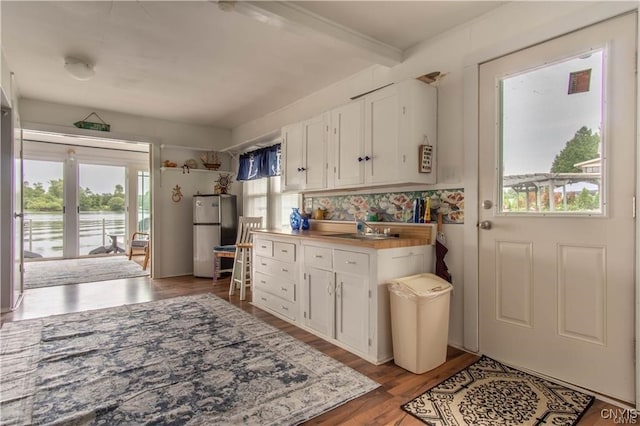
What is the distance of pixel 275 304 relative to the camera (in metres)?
3.44

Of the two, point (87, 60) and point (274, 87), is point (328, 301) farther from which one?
point (87, 60)

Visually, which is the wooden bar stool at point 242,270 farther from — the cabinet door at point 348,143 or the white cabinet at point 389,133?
the white cabinet at point 389,133

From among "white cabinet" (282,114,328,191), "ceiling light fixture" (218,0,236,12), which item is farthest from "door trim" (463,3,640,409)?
"ceiling light fixture" (218,0,236,12)

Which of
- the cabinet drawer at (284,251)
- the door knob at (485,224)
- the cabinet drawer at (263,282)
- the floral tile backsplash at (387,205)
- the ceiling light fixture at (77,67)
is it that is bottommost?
the cabinet drawer at (263,282)

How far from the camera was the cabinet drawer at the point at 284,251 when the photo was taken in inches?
126

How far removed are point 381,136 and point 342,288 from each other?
1277 mm

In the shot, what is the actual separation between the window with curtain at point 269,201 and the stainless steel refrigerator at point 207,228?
43cm

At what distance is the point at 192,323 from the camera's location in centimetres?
315

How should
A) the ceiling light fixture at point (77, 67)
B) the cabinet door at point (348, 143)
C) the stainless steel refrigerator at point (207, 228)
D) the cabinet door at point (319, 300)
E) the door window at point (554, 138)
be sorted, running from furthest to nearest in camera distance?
the stainless steel refrigerator at point (207, 228) < the ceiling light fixture at point (77, 67) < the cabinet door at point (348, 143) < the cabinet door at point (319, 300) < the door window at point (554, 138)

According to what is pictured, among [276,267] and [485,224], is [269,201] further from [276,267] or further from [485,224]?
[485,224]

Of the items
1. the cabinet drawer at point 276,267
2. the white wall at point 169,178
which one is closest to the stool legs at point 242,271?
the cabinet drawer at point 276,267

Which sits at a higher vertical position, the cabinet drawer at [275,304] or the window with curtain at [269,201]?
the window with curtain at [269,201]

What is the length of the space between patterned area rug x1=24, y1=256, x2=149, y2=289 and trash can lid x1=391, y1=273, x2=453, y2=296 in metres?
4.78

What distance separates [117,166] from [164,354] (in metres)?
6.85
